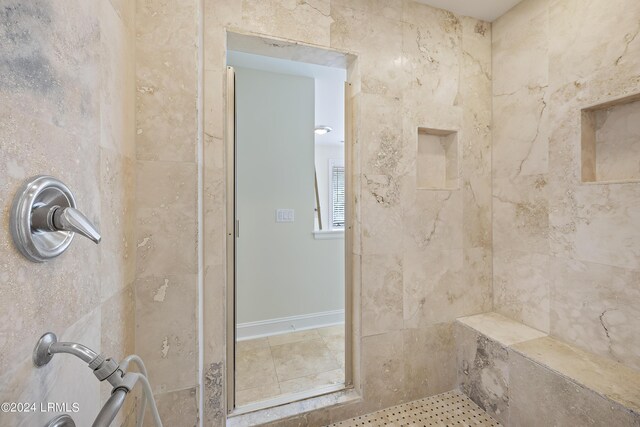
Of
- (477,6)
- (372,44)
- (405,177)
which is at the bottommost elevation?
(405,177)

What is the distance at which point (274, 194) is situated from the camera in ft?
8.07

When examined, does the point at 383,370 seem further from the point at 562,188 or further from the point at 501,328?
the point at 562,188

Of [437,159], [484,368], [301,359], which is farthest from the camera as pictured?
[301,359]

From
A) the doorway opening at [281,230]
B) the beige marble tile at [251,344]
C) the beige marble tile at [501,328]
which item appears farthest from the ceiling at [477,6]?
the beige marble tile at [251,344]

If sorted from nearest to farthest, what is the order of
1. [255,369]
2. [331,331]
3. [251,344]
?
[255,369]
[251,344]
[331,331]

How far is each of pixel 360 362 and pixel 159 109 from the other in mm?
1560

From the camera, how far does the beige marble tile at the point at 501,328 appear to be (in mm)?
1417

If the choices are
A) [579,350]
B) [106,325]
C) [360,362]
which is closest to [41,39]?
[106,325]

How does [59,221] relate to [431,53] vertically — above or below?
below

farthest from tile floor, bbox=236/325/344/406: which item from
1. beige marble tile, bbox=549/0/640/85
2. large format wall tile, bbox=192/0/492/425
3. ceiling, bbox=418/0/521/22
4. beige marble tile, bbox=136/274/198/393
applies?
ceiling, bbox=418/0/521/22

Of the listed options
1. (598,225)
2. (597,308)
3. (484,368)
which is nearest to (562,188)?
(598,225)

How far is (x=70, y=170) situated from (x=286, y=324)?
225cm

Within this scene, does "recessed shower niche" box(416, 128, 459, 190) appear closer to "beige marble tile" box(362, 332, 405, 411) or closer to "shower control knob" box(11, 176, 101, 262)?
"beige marble tile" box(362, 332, 405, 411)

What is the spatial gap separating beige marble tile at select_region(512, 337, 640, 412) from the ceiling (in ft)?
6.29
